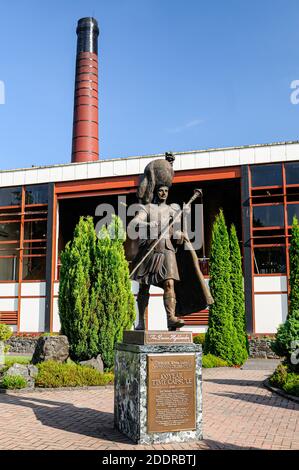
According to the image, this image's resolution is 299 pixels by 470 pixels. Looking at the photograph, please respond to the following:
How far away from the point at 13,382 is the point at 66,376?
134 centimetres

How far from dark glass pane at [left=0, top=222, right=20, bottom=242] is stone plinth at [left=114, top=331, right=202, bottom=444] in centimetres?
2263

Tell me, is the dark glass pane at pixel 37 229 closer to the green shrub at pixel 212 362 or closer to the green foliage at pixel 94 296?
the green foliage at pixel 94 296

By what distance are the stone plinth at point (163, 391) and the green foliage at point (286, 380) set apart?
191 inches

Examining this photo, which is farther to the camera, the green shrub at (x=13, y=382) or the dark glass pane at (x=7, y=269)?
the dark glass pane at (x=7, y=269)

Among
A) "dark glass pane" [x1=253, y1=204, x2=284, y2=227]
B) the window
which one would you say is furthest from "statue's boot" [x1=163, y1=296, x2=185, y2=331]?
the window

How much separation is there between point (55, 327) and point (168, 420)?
17418 mm

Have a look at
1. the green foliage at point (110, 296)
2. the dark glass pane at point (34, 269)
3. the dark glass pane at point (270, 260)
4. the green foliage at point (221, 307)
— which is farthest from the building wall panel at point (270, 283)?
the dark glass pane at point (34, 269)

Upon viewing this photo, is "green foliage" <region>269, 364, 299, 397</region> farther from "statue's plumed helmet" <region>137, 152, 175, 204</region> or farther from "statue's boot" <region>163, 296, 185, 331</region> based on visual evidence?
"statue's plumed helmet" <region>137, 152, 175, 204</region>

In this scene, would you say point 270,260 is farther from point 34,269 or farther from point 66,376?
point 34,269

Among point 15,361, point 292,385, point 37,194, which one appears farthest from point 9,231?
point 292,385

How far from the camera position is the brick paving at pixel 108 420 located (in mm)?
6105

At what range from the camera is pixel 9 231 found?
91.2 ft

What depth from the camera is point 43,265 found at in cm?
2544
